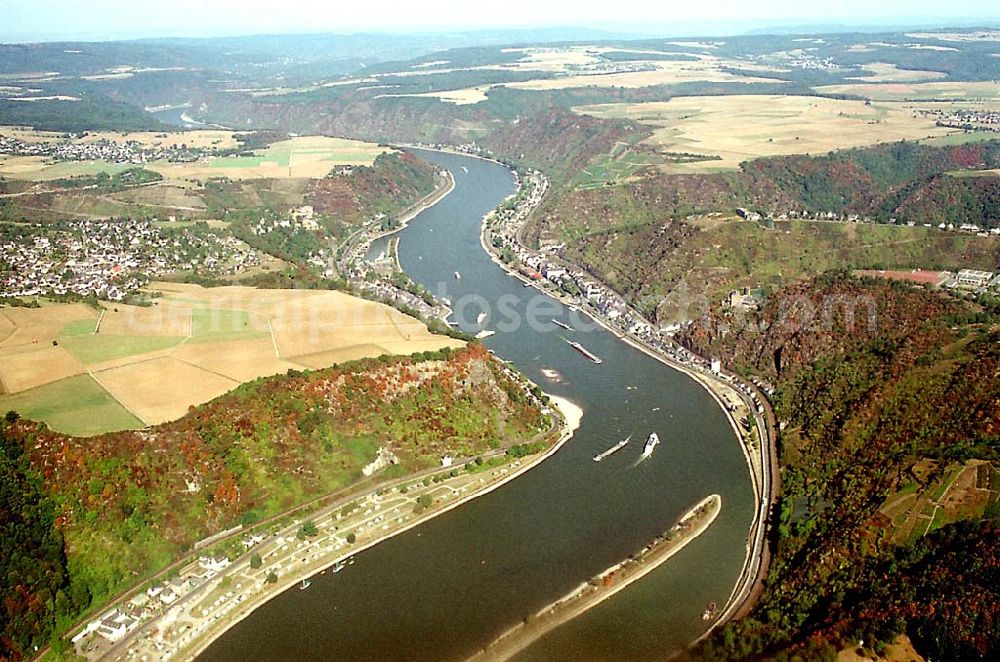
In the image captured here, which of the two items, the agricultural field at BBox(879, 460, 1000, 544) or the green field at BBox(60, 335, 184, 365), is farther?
the green field at BBox(60, 335, 184, 365)

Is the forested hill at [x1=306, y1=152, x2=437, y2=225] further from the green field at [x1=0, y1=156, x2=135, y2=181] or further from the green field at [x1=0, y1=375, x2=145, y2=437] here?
the green field at [x1=0, y1=375, x2=145, y2=437]

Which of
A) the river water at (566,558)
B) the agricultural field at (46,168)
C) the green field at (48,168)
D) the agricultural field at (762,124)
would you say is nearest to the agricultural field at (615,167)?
the agricultural field at (762,124)

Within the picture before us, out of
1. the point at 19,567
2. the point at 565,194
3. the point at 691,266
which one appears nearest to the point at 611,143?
the point at 565,194

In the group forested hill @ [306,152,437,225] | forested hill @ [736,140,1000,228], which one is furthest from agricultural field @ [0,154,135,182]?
forested hill @ [736,140,1000,228]

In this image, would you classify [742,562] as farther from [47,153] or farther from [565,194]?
[47,153]

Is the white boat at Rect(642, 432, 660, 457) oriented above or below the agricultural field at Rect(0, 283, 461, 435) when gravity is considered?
below
